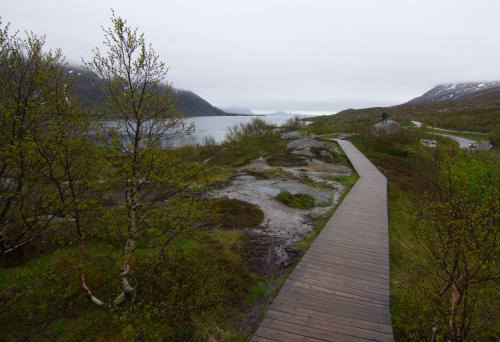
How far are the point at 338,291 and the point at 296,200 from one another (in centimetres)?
920

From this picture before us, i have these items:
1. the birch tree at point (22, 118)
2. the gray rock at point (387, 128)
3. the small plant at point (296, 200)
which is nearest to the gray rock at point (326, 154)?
the small plant at point (296, 200)

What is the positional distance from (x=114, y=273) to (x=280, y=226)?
309 inches

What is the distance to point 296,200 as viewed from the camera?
17500mm

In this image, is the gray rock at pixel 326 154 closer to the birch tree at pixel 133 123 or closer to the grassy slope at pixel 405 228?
the grassy slope at pixel 405 228

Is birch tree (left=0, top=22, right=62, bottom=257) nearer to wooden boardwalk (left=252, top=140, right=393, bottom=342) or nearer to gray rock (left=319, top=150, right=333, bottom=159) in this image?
wooden boardwalk (left=252, top=140, right=393, bottom=342)

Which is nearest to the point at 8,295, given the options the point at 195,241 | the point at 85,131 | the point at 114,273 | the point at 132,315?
the point at 114,273

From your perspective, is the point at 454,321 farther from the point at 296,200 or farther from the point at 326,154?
the point at 326,154

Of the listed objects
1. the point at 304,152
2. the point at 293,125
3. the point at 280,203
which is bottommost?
the point at 280,203

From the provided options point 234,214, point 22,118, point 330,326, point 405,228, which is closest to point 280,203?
point 234,214

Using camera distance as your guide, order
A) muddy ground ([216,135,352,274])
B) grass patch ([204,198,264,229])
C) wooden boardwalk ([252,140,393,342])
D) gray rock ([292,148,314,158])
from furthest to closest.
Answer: gray rock ([292,148,314,158]) < grass patch ([204,198,264,229]) < muddy ground ([216,135,352,274]) < wooden boardwalk ([252,140,393,342])

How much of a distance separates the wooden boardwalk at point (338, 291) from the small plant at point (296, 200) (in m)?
3.03

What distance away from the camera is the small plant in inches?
667

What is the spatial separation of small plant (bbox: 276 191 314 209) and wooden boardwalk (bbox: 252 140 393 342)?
9.94ft

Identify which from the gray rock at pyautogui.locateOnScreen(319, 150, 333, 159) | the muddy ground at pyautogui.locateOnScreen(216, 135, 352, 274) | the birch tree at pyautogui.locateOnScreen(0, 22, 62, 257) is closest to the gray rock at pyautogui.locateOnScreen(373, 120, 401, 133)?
the gray rock at pyautogui.locateOnScreen(319, 150, 333, 159)
